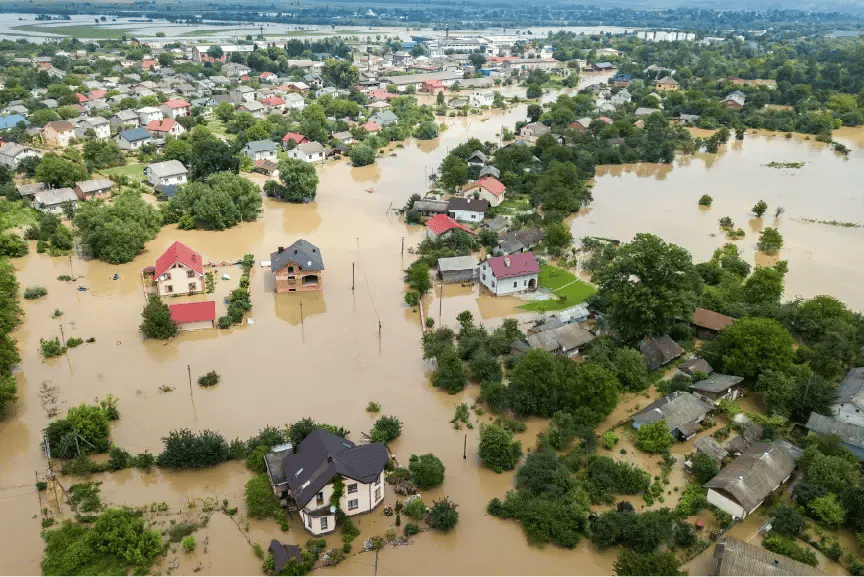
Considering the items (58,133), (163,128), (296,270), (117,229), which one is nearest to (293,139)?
(163,128)

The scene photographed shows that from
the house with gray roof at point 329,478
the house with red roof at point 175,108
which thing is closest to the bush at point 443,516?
the house with gray roof at point 329,478

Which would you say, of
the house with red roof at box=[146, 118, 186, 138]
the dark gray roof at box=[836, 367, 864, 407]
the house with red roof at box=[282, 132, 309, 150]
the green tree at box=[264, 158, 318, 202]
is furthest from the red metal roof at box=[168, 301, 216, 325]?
the house with red roof at box=[146, 118, 186, 138]

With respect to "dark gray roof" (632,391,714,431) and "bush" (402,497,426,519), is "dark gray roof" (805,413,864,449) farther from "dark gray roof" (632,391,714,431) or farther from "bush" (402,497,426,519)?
"bush" (402,497,426,519)

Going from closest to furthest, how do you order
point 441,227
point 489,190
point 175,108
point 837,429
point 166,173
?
Answer: point 837,429, point 441,227, point 489,190, point 166,173, point 175,108

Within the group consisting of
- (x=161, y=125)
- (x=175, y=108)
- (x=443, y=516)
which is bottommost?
(x=443, y=516)

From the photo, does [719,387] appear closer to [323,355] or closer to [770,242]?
[323,355]
